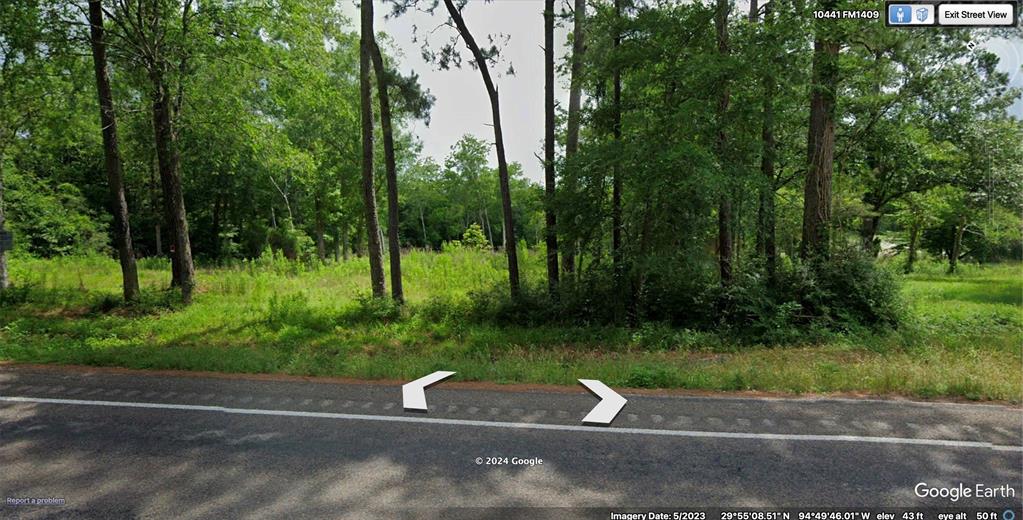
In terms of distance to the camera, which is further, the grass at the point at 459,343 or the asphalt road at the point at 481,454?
the grass at the point at 459,343

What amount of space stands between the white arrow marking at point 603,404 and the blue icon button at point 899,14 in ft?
22.6

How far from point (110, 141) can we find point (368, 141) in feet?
22.9

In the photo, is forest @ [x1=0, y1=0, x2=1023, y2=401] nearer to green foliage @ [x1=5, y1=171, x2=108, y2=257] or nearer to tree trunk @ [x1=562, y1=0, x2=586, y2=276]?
tree trunk @ [x1=562, y1=0, x2=586, y2=276]

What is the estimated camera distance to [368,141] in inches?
492

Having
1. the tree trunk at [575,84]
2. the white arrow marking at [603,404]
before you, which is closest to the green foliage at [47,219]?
the tree trunk at [575,84]

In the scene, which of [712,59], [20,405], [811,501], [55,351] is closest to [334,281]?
[55,351]

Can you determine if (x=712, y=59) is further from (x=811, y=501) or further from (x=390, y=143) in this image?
(x=811, y=501)

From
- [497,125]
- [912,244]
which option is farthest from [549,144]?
[912,244]

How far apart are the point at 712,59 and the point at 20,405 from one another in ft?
39.3

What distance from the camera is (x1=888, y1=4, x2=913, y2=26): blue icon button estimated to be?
7.34 meters

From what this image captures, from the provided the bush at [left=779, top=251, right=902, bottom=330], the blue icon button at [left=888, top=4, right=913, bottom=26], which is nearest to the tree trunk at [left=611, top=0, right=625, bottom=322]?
the bush at [left=779, top=251, right=902, bottom=330]

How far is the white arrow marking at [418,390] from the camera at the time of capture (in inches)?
232

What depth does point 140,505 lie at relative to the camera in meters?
3.79

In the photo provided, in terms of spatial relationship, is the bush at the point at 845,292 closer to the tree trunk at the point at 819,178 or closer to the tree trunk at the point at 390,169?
the tree trunk at the point at 819,178
